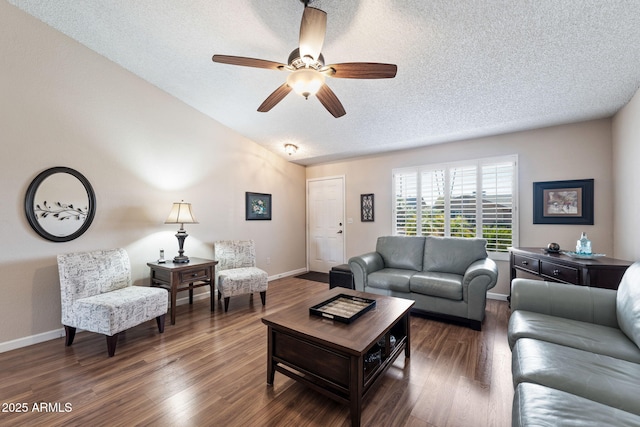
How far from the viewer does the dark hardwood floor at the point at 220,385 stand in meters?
1.59

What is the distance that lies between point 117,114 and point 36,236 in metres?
1.55

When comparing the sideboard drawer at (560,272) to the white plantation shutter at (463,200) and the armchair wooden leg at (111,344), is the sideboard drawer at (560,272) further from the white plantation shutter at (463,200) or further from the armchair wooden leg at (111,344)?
the armchair wooden leg at (111,344)

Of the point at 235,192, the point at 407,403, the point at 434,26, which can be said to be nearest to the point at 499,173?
the point at 434,26

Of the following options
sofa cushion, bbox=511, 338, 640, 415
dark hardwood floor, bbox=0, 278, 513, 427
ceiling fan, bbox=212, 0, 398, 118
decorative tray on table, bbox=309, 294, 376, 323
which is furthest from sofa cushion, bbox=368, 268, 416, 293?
ceiling fan, bbox=212, 0, 398, 118

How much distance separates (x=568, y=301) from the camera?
74.9 inches

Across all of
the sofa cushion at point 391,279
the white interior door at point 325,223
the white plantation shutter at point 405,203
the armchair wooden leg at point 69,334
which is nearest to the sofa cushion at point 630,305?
the sofa cushion at point 391,279

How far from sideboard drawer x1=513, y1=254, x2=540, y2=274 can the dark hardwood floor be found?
0.85m

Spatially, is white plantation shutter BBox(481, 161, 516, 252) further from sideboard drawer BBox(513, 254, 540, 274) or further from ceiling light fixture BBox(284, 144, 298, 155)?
ceiling light fixture BBox(284, 144, 298, 155)

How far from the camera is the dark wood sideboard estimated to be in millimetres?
2270

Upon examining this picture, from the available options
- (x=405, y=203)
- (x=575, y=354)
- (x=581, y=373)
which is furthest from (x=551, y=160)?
(x=581, y=373)

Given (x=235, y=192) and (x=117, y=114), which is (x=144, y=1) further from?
(x=235, y=192)

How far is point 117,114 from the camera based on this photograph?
3.13m

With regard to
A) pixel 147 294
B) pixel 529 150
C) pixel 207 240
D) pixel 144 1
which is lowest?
pixel 147 294

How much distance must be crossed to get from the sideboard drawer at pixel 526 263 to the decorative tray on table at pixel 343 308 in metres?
2.08
